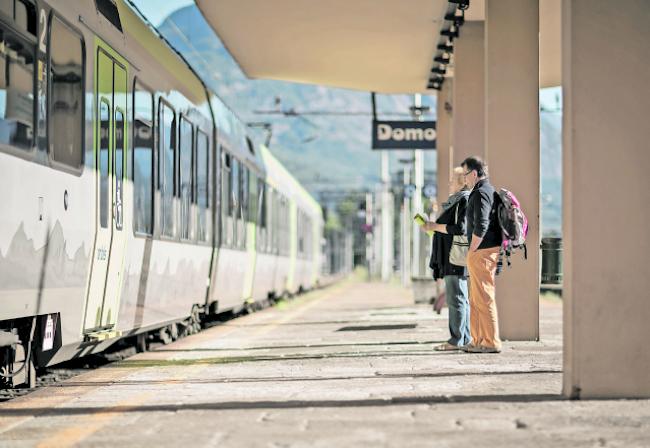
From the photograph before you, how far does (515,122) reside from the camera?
14.4 meters

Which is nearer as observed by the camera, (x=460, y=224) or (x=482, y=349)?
(x=482, y=349)

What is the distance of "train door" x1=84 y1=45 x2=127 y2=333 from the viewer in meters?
10.1

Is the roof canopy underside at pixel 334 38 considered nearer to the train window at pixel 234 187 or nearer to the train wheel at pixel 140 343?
the train window at pixel 234 187

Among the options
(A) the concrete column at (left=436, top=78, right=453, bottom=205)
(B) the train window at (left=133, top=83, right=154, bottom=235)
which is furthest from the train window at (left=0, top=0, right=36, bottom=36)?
(A) the concrete column at (left=436, top=78, right=453, bottom=205)

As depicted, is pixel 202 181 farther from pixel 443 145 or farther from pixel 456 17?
pixel 443 145

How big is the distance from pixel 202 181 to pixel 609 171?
8232 millimetres

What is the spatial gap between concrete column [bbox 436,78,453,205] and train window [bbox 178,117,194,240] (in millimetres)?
9099

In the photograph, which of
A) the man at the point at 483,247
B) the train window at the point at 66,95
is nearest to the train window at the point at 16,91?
the train window at the point at 66,95

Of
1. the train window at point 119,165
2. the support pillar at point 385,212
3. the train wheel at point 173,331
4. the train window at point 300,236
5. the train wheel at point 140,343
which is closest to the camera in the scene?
the train window at point 119,165

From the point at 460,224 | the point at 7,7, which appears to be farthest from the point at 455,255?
the point at 7,7

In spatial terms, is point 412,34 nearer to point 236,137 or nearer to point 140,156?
point 236,137

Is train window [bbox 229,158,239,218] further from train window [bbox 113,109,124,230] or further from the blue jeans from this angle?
train window [bbox 113,109,124,230]

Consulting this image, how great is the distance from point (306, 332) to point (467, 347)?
467 cm

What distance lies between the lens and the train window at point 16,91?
7.71 metres
